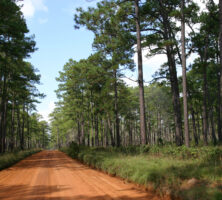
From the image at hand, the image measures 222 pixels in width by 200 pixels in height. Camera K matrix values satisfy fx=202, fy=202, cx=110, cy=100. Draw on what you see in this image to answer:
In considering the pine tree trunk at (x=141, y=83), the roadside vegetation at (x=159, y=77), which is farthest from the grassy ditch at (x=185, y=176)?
the pine tree trunk at (x=141, y=83)

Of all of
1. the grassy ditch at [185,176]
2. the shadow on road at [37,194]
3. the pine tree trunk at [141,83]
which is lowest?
the shadow on road at [37,194]

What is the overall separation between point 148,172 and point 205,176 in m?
1.78

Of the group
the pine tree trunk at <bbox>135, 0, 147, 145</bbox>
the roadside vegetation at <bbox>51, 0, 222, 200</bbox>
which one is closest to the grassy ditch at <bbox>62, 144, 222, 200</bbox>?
the roadside vegetation at <bbox>51, 0, 222, 200</bbox>

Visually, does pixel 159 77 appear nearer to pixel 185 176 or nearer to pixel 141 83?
pixel 141 83

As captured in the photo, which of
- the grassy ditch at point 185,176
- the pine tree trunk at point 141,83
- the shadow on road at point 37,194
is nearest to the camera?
the grassy ditch at point 185,176

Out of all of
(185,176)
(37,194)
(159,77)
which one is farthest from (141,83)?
(37,194)

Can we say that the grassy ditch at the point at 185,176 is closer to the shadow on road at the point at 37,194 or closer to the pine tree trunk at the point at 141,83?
the shadow on road at the point at 37,194

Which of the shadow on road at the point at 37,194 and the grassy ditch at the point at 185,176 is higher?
the grassy ditch at the point at 185,176

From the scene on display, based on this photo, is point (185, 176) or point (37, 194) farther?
point (37, 194)

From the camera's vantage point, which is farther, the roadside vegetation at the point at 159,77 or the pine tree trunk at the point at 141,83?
the pine tree trunk at the point at 141,83

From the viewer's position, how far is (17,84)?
2377cm

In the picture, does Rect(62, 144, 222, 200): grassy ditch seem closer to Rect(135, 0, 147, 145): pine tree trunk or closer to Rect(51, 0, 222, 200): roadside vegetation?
Rect(51, 0, 222, 200): roadside vegetation

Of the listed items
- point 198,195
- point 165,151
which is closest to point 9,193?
point 198,195

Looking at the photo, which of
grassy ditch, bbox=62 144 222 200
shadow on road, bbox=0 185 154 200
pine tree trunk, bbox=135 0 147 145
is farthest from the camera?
pine tree trunk, bbox=135 0 147 145
